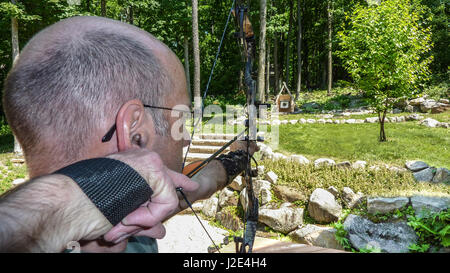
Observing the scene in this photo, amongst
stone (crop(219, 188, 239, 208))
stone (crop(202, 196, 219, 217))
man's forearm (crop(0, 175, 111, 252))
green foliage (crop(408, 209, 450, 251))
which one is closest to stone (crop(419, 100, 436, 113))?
green foliage (crop(408, 209, 450, 251))

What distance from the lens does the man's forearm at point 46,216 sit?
0.47 meters

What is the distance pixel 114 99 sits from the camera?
811 millimetres

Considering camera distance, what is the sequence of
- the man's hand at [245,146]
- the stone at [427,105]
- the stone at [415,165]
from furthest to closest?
the stone at [427,105], the stone at [415,165], the man's hand at [245,146]

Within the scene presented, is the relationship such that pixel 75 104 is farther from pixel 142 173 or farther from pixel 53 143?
pixel 142 173

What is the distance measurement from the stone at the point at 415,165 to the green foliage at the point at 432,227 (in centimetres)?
199

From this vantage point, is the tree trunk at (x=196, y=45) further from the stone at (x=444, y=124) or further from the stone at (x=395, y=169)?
the stone at (x=444, y=124)

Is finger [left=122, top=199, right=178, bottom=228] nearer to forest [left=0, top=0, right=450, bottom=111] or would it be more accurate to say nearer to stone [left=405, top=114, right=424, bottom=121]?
forest [left=0, top=0, right=450, bottom=111]

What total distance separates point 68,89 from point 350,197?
5554mm

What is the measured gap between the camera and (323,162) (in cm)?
657

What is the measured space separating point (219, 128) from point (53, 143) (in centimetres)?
1018

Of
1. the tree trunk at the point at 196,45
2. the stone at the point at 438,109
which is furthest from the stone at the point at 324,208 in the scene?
the stone at the point at 438,109

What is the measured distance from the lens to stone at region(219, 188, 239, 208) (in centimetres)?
612

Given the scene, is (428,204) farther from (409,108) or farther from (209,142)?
(409,108)

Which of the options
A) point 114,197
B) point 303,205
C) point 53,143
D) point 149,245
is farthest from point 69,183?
point 303,205
